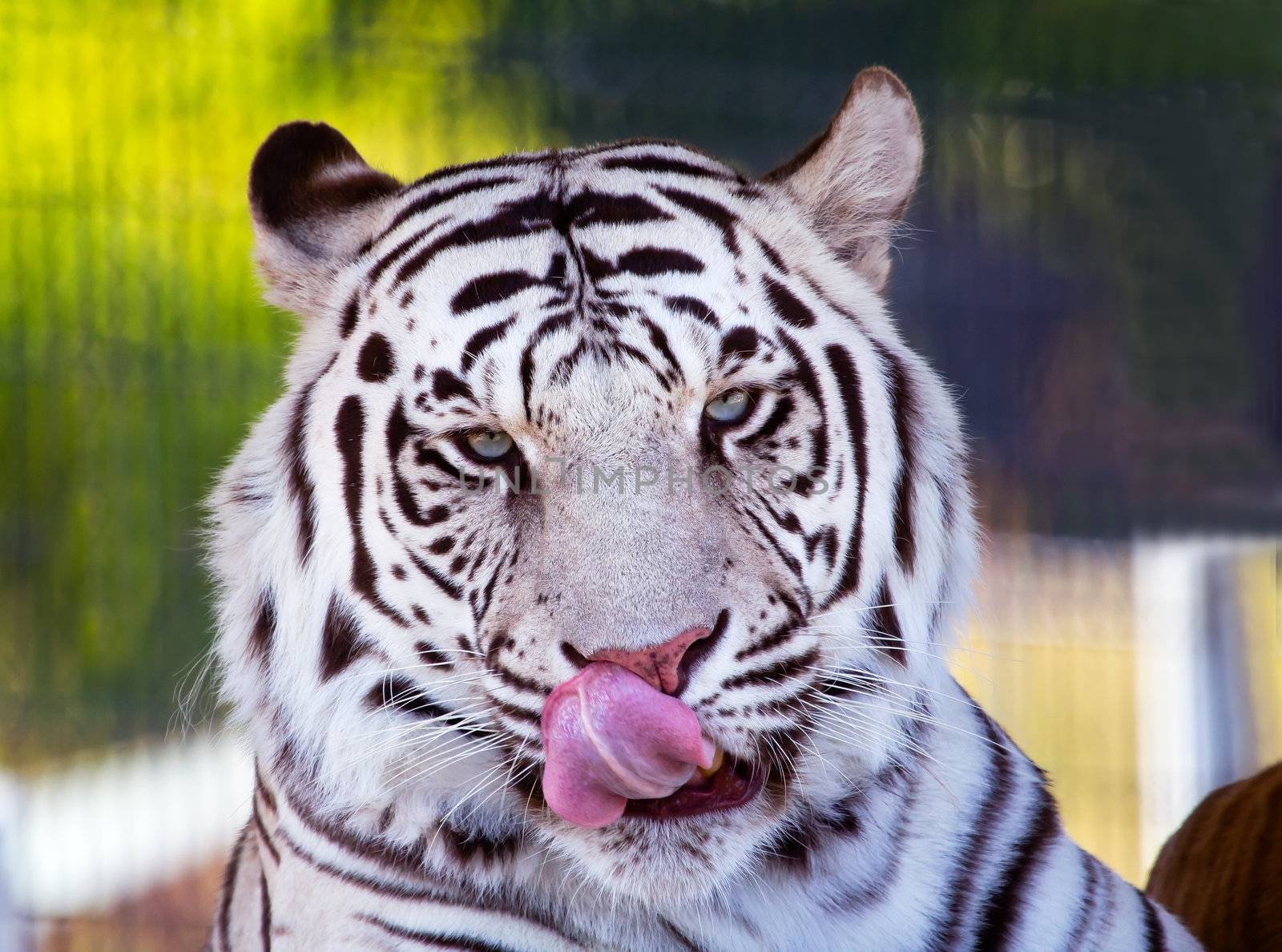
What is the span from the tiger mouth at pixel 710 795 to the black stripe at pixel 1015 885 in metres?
0.26

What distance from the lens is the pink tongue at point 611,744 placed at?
2.80 ft

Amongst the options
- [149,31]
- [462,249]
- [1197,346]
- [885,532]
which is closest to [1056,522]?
[1197,346]

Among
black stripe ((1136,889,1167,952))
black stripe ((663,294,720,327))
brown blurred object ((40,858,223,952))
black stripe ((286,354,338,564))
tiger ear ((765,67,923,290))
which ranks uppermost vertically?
tiger ear ((765,67,923,290))

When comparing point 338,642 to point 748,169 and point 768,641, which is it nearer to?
point 768,641

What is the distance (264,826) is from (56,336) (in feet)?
5.35

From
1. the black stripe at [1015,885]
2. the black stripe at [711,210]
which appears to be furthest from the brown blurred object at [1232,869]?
the black stripe at [711,210]

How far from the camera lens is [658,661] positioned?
883 mm

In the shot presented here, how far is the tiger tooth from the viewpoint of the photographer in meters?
0.93

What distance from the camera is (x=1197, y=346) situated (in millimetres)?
2672

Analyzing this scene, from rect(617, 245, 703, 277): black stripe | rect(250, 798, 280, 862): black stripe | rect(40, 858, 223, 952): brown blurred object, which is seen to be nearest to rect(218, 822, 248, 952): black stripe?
rect(250, 798, 280, 862): black stripe

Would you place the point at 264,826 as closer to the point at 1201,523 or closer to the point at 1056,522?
the point at 1056,522

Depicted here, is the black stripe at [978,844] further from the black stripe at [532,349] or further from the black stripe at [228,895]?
the black stripe at [228,895]

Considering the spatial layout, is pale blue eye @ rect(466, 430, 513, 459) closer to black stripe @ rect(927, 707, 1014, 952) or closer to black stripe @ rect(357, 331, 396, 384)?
black stripe @ rect(357, 331, 396, 384)

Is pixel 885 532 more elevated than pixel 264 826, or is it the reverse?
pixel 885 532
